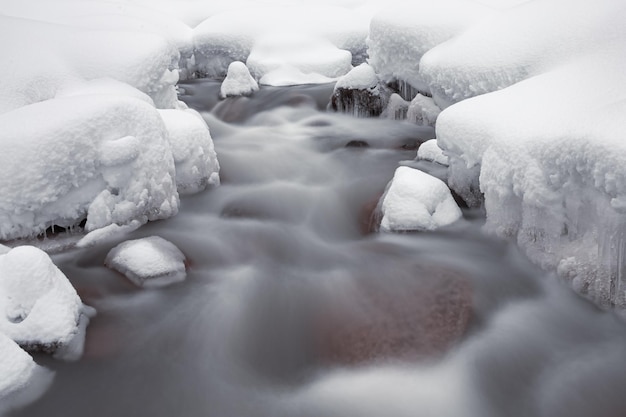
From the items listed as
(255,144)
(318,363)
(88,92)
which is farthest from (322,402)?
(255,144)

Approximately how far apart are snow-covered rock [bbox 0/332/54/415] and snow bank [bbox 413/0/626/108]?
457 centimetres

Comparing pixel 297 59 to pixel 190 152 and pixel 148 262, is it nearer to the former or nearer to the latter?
pixel 190 152

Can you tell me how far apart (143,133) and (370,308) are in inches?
93.4

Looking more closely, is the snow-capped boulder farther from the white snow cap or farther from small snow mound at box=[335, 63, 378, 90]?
the white snow cap

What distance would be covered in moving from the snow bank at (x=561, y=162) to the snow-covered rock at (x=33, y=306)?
9.78 feet

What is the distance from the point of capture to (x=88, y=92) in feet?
16.6

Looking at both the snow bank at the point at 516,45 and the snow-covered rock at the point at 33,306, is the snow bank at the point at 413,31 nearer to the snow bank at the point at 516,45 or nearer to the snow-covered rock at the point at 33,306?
the snow bank at the point at 516,45

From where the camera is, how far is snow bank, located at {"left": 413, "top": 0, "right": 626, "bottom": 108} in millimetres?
4543

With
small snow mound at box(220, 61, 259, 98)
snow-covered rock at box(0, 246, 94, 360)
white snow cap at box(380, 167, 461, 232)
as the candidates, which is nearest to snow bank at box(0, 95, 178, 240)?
snow-covered rock at box(0, 246, 94, 360)

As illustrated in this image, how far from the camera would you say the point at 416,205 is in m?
4.31

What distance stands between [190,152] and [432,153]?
2.57 m

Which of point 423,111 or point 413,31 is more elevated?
point 413,31

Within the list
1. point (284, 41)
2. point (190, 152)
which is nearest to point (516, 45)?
point (190, 152)

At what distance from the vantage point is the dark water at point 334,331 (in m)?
2.73
